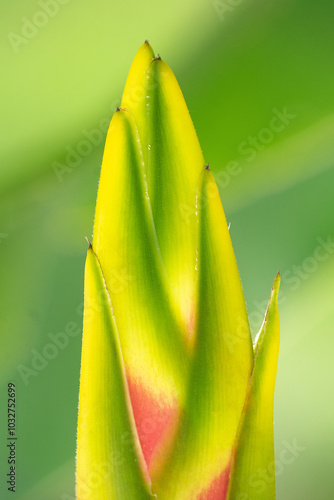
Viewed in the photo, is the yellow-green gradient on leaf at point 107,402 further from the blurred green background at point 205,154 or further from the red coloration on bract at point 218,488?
the blurred green background at point 205,154

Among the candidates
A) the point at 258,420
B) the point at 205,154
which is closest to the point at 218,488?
the point at 258,420

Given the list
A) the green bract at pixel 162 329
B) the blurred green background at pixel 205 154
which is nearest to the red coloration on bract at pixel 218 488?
the green bract at pixel 162 329

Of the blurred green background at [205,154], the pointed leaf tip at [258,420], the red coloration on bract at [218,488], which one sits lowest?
the red coloration on bract at [218,488]

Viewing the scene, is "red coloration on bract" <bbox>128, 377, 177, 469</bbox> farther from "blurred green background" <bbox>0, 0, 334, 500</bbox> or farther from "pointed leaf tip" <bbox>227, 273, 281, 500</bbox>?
"blurred green background" <bbox>0, 0, 334, 500</bbox>

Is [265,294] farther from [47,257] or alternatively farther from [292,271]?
[47,257]

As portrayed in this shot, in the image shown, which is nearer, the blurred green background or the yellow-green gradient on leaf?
the yellow-green gradient on leaf

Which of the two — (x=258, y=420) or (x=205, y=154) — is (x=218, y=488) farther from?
(x=205, y=154)

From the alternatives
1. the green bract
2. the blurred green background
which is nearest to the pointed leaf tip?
the green bract

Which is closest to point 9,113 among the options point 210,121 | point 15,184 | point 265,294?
point 15,184
